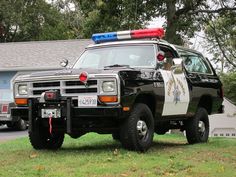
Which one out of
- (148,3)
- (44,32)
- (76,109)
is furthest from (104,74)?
(44,32)

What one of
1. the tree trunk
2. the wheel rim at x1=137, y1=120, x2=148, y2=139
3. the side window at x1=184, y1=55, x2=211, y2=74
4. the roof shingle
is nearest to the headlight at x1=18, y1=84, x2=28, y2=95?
the wheel rim at x1=137, y1=120, x2=148, y2=139

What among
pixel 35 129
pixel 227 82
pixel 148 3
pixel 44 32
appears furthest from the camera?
pixel 44 32

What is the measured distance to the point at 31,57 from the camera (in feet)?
97.1

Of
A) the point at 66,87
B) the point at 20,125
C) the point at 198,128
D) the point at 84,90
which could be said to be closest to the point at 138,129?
the point at 84,90

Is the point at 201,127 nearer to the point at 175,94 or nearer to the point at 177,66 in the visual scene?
the point at 175,94

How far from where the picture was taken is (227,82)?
21.7m

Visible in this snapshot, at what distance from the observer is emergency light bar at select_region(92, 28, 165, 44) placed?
10.1 metres

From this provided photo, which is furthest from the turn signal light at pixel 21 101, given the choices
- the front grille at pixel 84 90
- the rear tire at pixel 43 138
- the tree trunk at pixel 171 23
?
the tree trunk at pixel 171 23

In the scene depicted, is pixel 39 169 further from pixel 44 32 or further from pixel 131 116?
pixel 44 32

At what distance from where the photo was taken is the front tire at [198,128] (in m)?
10.8

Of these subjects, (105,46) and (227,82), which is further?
(227,82)

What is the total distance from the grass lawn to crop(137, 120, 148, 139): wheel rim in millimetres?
312

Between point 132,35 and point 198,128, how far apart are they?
2.35 metres

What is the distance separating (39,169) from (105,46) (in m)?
3.84
